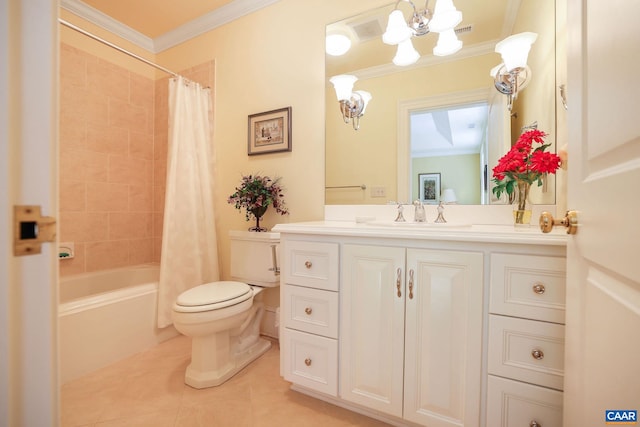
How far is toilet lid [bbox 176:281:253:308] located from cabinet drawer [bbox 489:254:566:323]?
1253mm

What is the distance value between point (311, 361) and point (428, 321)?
1.98 ft

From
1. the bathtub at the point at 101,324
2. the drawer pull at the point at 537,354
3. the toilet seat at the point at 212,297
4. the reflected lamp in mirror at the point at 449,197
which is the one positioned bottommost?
the bathtub at the point at 101,324

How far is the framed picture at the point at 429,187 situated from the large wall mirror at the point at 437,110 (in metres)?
0.01

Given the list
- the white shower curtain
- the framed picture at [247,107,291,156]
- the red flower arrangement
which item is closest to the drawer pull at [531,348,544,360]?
the red flower arrangement

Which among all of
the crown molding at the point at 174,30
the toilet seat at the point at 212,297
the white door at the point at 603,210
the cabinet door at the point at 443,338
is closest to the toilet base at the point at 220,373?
the toilet seat at the point at 212,297

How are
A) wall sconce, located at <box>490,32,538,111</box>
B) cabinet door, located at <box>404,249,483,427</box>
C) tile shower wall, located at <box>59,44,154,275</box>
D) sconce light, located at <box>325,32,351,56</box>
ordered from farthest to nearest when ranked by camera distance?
1. tile shower wall, located at <box>59,44,154,275</box>
2. sconce light, located at <box>325,32,351,56</box>
3. wall sconce, located at <box>490,32,538,111</box>
4. cabinet door, located at <box>404,249,483,427</box>

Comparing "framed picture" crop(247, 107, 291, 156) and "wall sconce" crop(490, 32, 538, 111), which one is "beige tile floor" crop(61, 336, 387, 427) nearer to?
"framed picture" crop(247, 107, 291, 156)

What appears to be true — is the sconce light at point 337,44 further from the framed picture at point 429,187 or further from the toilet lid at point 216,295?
the toilet lid at point 216,295

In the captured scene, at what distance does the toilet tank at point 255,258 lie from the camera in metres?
1.82

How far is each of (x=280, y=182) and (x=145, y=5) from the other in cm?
179

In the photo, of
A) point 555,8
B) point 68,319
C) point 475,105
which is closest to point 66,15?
point 68,319

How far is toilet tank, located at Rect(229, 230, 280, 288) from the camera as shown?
1821mm

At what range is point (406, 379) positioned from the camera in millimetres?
1135

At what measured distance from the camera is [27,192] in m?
0.43
